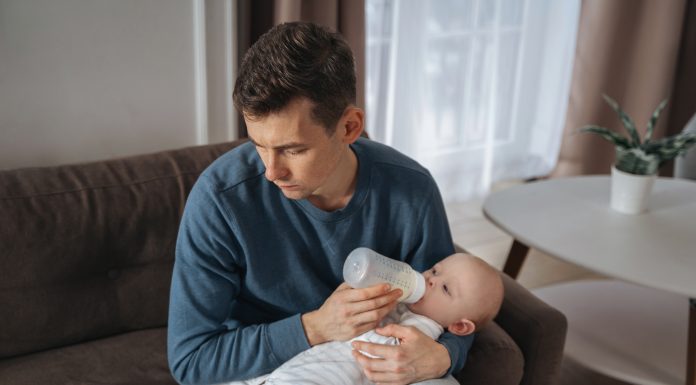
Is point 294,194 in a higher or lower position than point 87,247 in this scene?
higher

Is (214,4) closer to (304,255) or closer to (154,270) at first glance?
(154,270)

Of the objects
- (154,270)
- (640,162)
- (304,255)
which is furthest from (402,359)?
(640,162)

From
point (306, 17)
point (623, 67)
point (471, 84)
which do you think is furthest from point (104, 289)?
point (623, 67)

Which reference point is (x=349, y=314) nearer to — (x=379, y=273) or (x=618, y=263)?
(x=379, y=273)

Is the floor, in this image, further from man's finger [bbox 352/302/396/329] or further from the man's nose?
the man's nose

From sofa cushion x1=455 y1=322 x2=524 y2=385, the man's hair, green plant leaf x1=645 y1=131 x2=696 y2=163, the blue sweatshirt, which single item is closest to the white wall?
the blue sweatshirt

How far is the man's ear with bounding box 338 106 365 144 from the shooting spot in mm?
1407

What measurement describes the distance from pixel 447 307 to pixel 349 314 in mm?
252

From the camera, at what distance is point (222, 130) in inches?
94.7

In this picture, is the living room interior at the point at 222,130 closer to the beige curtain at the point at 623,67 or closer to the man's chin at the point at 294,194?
the beige curtain at the point at 623,67

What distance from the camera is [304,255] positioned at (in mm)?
1587

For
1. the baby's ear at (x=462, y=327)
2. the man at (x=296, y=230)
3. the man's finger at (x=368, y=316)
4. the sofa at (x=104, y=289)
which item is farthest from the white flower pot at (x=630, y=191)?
the man's finger at (x=368, y=316)

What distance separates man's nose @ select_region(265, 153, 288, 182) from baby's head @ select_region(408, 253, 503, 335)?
17.0 inches

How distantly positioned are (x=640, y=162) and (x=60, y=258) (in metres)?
1.62
